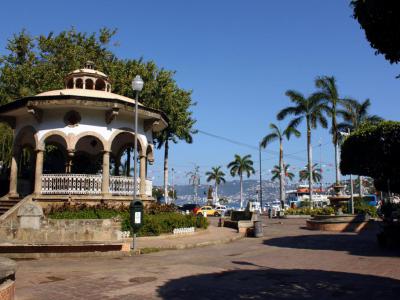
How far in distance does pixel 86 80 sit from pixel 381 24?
60.8 feet

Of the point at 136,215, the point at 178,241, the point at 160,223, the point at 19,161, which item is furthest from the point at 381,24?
the point at 19,161

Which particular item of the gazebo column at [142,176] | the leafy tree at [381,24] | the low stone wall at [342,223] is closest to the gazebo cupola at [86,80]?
the gazebo column at [142,176]

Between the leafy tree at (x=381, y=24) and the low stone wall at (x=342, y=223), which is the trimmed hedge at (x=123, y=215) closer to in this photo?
the low stone wall at (x=342, y=223)

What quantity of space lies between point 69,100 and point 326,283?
1417 cm

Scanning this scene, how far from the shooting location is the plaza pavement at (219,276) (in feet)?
27.7

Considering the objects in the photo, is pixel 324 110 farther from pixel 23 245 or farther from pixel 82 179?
pixel 23 245

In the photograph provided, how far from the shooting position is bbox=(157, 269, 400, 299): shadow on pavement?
27.2 ft

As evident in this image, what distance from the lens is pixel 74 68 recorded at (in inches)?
1292

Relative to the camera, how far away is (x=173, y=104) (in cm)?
3638

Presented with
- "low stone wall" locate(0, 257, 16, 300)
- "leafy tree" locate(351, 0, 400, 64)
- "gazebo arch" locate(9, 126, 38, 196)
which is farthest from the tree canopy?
"low stone wall" locate(0, 257, 16, 300)

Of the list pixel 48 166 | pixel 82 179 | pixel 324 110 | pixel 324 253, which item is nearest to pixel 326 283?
pixel 324 253

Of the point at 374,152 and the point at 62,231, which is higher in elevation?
the point at 374,152

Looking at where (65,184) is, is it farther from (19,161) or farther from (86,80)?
(86,80)

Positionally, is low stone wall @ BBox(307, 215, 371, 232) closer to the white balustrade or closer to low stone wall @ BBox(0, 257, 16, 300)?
the white balustrade
